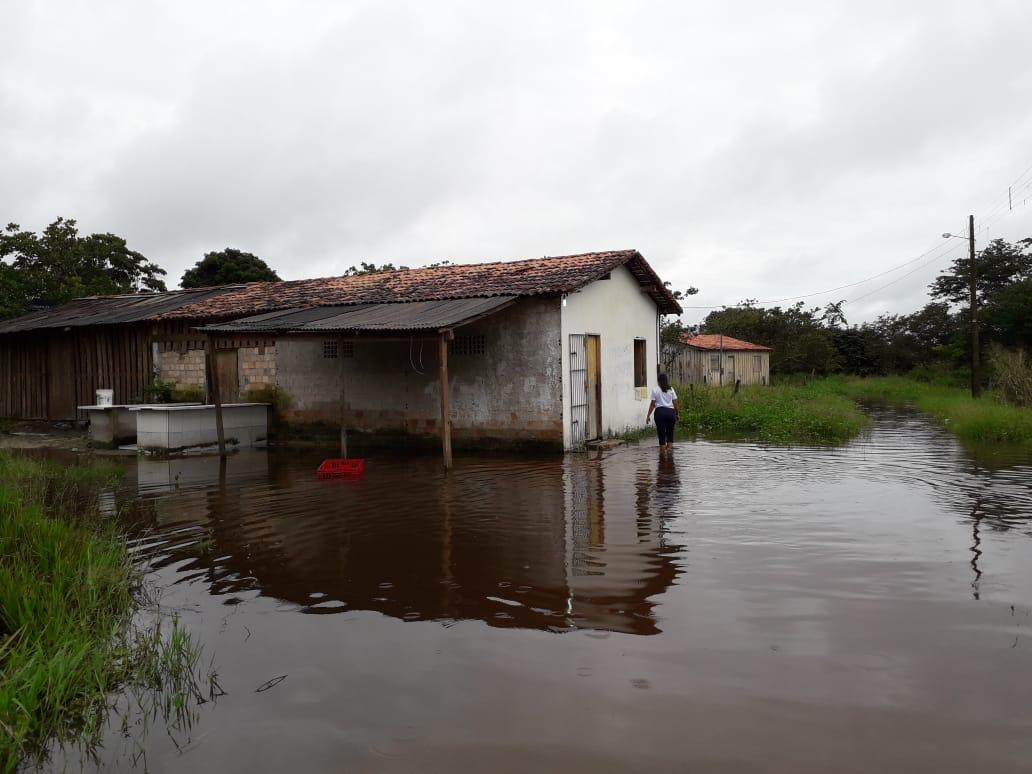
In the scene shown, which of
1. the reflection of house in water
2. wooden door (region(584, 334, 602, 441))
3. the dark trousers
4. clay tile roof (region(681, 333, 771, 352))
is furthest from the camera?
clay tile roof (region(681, 333, 771, 352))

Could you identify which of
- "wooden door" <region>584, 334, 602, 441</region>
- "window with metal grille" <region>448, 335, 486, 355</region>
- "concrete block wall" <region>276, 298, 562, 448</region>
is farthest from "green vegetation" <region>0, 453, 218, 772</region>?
"wooden door" <region>584, 334, 602, 441</region>

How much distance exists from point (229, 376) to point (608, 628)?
1497 centimetres

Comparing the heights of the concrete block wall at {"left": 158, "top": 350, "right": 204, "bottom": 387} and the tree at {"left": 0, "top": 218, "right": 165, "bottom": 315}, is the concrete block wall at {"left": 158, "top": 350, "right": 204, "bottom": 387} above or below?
below

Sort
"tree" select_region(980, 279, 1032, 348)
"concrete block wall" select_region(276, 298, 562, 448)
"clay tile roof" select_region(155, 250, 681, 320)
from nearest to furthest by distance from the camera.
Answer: "concrete block wall" select_region(276, 298, 562, 448) → "clay tile roof" select_region(155, 250, 681, 320) → "tree" select_region(980, 279, 1032, 348)

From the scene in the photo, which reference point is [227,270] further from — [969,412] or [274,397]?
[969,412]

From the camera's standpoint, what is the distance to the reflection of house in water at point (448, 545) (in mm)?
5516

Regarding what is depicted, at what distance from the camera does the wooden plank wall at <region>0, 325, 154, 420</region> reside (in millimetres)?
19125

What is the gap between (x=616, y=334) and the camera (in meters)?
16.8

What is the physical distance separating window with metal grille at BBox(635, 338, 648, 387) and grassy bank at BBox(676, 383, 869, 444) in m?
1.38

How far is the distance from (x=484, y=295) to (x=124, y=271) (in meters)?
24.9

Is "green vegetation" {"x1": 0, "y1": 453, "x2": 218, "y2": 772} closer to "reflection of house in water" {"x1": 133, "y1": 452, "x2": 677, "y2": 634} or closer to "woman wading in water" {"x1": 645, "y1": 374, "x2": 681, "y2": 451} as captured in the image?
"reflection of house in water" {"x1": 133, "y1": 452, "x2": 677, "y2": 634}

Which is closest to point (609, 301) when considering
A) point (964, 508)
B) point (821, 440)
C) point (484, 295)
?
point (484, 295)

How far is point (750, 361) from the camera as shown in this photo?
37.6 meters

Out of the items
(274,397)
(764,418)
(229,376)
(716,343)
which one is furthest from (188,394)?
(716,343)
